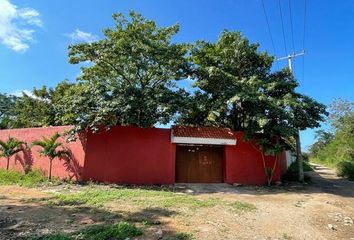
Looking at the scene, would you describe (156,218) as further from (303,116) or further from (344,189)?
(344,189)

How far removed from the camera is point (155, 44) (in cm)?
1639

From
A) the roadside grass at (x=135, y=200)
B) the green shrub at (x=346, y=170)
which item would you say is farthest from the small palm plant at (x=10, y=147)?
the green shrub at (x=346, y=170)

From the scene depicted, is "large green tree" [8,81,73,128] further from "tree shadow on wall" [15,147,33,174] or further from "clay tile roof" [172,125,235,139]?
"clay tile roof" [172,125,235,139]

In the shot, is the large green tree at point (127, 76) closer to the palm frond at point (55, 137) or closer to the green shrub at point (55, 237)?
the palm frond at point (55, 137)

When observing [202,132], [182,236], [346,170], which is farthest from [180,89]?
[346,170]

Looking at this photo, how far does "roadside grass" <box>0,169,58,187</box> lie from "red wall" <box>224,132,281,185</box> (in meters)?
8.62

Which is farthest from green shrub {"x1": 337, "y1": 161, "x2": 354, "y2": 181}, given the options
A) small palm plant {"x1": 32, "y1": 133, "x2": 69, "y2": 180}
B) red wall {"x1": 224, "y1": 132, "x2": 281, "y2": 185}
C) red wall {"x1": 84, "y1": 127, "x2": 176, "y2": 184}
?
small palm plant {"x1": 32, "y1": 133, "x2": 69, "y2": 180}

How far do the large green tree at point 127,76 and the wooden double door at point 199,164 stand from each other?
7.89ft

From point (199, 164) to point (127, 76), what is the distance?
5.93 metres

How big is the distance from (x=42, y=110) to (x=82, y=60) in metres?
10.9

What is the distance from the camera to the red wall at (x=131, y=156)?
1579 centimetres

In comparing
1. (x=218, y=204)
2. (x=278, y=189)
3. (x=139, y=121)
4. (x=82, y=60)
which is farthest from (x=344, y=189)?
(x=82, y=60)

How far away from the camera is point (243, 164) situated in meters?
17.6

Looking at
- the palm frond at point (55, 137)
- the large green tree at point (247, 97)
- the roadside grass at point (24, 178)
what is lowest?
the roadside grass at point (24, 178)
